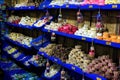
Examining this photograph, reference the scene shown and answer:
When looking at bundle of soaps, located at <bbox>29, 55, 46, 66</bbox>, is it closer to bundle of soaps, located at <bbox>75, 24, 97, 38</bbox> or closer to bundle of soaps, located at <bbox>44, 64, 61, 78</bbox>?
bundle of soaps, located at <bbox>44, 64, 61, 78</bbox>

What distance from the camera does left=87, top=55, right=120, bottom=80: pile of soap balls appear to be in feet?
11.1

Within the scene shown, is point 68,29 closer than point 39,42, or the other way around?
point 68,29

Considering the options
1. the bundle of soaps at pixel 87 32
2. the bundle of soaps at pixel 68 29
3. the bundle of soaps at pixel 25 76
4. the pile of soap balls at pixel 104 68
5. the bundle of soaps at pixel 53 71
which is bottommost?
the bundle of soaps at pixel 25 76

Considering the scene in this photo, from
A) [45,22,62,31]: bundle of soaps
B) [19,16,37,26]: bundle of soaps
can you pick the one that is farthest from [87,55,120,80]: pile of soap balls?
[19,16,37,26]: bundle of soaps

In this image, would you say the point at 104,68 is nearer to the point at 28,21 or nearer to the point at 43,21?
the point at 43,21

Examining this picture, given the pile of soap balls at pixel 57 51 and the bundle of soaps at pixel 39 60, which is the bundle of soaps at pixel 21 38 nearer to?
the bundle of soaps at pixel 39 60

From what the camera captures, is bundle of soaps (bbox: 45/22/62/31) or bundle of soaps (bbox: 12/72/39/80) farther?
bundle of soaps (bbox: 12/72/39/80)

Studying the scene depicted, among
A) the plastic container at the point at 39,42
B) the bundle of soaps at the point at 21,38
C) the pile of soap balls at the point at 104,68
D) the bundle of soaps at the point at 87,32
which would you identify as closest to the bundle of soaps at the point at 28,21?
the bundle of soaps at the point at 21,38

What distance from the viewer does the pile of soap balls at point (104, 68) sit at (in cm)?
339

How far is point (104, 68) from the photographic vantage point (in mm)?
3525

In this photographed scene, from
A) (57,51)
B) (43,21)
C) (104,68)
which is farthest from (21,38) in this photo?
(104,68)

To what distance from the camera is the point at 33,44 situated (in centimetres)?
599

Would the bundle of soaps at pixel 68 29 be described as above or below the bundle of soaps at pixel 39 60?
above

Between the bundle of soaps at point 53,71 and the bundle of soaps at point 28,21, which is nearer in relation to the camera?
the bundle of soaps at point 53,71
